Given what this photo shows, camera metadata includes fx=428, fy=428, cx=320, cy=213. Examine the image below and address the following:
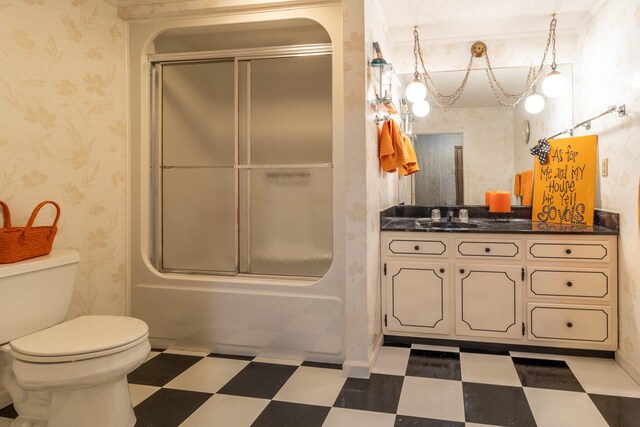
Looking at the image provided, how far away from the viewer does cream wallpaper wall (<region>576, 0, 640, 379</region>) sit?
2127mm

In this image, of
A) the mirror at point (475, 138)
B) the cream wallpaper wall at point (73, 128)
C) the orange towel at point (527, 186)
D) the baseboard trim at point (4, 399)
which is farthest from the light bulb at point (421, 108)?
the baseboard trim at point (4, 399)

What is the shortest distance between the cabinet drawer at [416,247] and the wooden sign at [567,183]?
0.86m

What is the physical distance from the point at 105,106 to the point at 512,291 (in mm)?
2617

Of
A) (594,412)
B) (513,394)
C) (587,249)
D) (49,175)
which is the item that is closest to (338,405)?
(513,394)

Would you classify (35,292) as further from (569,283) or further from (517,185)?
(517,185)

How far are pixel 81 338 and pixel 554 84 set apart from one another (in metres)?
3.05

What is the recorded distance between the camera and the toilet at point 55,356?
154 cm

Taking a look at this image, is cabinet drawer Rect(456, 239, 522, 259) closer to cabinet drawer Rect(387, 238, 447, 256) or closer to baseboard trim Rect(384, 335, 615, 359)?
cabinet drawer Rect(387, 238, 447, 256)

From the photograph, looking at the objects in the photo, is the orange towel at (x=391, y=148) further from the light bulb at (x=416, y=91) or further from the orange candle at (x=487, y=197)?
the orange candle at (x=487, y=197)

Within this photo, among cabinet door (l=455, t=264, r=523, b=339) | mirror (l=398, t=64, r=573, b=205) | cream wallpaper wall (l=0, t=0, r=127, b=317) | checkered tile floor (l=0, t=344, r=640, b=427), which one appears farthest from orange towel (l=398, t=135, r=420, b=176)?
cream wallpaper wall (l=0, t=0, r=127, b=317)

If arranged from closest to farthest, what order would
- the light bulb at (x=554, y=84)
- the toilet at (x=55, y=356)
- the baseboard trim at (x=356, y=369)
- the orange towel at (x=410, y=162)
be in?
1. the toilet at (x=55, y=356)
2. the baseboard trim at (x=356, y=369)
3. the light bulb at (x=554, y=84)
4. the orange towel at (x=410, y=162)

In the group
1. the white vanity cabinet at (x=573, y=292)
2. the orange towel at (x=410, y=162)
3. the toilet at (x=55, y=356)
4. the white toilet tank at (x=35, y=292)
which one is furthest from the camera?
the orange towel at (x=410, y=162)

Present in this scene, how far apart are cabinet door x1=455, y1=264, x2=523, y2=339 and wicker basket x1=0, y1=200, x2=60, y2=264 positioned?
217 centimetres

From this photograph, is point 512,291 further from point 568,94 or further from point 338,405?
point 568,94
